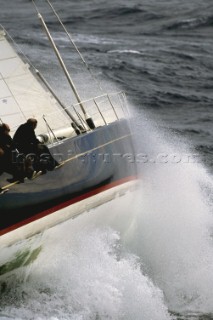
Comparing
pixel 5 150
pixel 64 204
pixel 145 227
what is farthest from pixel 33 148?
pixel 145 227

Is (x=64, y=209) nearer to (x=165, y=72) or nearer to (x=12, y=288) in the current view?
(x=12, y=288)

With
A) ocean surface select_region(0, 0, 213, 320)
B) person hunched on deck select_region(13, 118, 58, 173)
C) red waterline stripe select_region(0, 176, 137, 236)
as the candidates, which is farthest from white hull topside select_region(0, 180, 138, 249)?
person hunched on deck select_region(13, 118, 58, 173)

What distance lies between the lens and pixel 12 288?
12406 mm

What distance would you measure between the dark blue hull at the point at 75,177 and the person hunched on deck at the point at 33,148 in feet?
A: 0.70

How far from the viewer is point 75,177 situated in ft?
41.5

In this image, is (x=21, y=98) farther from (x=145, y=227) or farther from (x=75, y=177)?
(x=145, y=227)

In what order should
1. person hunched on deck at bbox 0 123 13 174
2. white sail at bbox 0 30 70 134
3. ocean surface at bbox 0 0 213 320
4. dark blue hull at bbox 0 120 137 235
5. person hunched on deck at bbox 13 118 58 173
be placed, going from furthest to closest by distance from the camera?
1. white sail at bbox 0 30 70 134
2. ocean surface at bbox 0 0 213 320
3. person hunched on deck at bbox 13 118 58 173
4. dark blue hull at bbox 0 120 137 235
5. person hunched on deck at bbox 0 123 13 174

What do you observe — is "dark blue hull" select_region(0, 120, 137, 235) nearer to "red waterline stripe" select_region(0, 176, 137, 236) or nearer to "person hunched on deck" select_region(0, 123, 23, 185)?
"red waterline stripe" select_region(0, 176, 137, 236)

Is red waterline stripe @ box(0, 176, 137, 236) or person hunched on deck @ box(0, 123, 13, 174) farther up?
person hunched on deck @ box(0, 123, 13, 174)

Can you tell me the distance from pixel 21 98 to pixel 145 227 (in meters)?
4.17

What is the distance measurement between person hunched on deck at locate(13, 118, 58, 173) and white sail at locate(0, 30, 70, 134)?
2.19 meters

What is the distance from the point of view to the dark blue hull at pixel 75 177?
1180 cm

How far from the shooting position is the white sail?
577 inches

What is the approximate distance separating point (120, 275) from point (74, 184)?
79.3 inches
